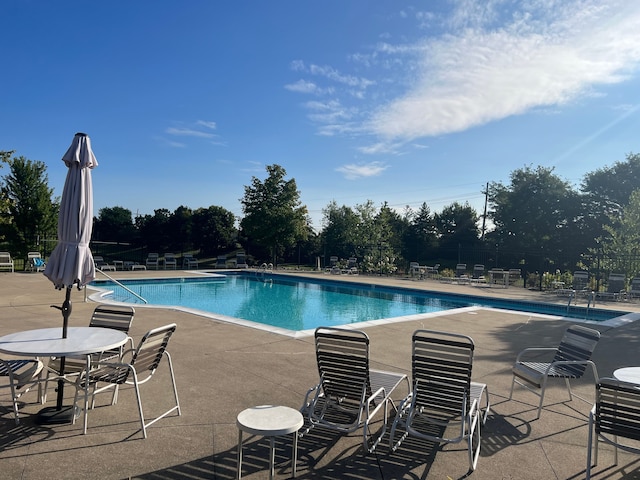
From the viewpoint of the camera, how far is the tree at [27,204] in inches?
829

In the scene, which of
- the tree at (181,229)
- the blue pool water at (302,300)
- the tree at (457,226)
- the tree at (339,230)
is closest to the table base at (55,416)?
the blue pool water at (302,300)

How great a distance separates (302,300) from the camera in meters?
15.8

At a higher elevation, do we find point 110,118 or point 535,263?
point 110,118

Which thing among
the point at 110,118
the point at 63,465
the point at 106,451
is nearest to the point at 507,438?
the point at 106,451

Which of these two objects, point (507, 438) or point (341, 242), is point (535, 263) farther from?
point (507, 438)

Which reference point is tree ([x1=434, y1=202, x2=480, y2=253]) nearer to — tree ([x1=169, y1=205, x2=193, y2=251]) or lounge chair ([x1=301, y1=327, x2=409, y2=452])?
tree ([x1=169, y1=205, x2=193, y2=251])

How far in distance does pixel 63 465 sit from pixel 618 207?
129 ft

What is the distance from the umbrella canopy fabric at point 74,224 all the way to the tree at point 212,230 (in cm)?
2928

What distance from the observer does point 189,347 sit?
6.41m

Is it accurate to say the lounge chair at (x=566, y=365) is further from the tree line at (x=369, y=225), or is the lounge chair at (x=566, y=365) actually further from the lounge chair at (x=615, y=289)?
the tree line at (x=369, y=225)

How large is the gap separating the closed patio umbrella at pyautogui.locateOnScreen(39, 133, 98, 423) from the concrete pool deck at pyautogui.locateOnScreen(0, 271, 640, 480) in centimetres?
117

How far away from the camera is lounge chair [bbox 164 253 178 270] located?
84.9ft

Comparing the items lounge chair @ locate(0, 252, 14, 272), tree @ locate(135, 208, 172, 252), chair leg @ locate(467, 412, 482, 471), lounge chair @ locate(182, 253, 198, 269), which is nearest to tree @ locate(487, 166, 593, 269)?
lounge chair @ locate(182, 253, 198, 269)

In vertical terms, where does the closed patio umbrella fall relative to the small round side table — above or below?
above
